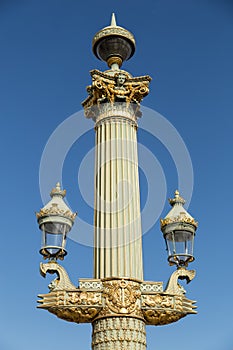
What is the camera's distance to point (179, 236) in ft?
51.6

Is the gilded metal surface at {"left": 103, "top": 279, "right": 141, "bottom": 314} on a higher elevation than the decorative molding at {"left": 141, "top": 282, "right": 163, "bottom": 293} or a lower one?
lower

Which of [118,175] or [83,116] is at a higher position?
[83,116]

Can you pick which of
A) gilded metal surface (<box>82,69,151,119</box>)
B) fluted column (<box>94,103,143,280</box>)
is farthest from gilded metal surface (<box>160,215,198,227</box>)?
gilded metal surface (<box>82,69,151,119</box>)

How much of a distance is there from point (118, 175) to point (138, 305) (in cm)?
404

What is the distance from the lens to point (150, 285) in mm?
14758

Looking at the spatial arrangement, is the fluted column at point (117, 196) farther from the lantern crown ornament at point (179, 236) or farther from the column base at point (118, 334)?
the column base at point (118, 334)

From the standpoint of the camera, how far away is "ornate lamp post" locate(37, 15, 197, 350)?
14031 millimetres

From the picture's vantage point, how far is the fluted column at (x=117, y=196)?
15109 mm

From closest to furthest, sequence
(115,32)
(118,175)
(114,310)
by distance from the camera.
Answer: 1. (114,310)
2. (118,175)
3. (115,32)

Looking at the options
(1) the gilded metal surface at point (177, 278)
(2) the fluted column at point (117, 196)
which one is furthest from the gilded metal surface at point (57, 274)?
(1) the gilded metal surface at point (177, 278)

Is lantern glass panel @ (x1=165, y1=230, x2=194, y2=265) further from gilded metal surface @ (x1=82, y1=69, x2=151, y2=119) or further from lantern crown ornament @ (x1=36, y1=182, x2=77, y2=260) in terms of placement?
gilded metal surface @ (x1=82, y1=69, x2=151, y2=119)

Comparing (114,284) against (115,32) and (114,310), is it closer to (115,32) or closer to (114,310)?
(114,310)

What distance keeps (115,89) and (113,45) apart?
2.40m

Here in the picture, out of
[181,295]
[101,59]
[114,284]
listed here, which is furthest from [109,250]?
[101,59]
